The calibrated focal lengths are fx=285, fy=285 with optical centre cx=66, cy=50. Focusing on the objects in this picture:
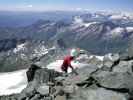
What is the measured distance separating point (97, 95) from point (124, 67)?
6553 millimetres

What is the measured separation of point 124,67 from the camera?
26.7 meters

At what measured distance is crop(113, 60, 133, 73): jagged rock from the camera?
85.6ft

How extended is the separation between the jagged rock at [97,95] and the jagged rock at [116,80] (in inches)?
29.7

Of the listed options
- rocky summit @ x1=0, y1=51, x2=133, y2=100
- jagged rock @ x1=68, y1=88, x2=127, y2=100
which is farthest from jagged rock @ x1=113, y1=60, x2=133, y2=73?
jagged rock @ x1=68, y1=88, x2=127, y2=100

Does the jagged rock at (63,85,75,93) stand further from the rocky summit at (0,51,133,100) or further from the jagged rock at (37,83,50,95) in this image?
the jagged rock at (37,83,50,95)

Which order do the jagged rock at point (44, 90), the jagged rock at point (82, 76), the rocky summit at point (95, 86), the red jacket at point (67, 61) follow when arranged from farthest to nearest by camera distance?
the red jacket at point (67, 61) < the jagged rock at point (44, 90) < the jagged rock at point (82, 76) < the rocky summit at point (95, 86)

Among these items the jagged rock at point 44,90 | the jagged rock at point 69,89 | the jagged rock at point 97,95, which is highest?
the jagged rock at point 97,95

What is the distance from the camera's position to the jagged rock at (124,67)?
26094 millimetres

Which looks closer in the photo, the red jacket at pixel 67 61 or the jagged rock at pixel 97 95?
the jagged rock at pixel 97 95

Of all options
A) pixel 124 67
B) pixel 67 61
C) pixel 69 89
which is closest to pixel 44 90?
pixel 69 89

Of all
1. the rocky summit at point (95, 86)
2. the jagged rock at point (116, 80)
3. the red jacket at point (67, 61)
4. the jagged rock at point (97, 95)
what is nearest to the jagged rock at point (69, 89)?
the rocky summit at point (95, 86)

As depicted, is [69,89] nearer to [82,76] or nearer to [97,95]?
[97,95]

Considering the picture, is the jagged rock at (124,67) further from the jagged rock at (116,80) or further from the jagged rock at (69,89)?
the jagged rock at (69,89)

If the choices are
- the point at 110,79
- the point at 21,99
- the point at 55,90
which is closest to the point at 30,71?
the point at 21,99
